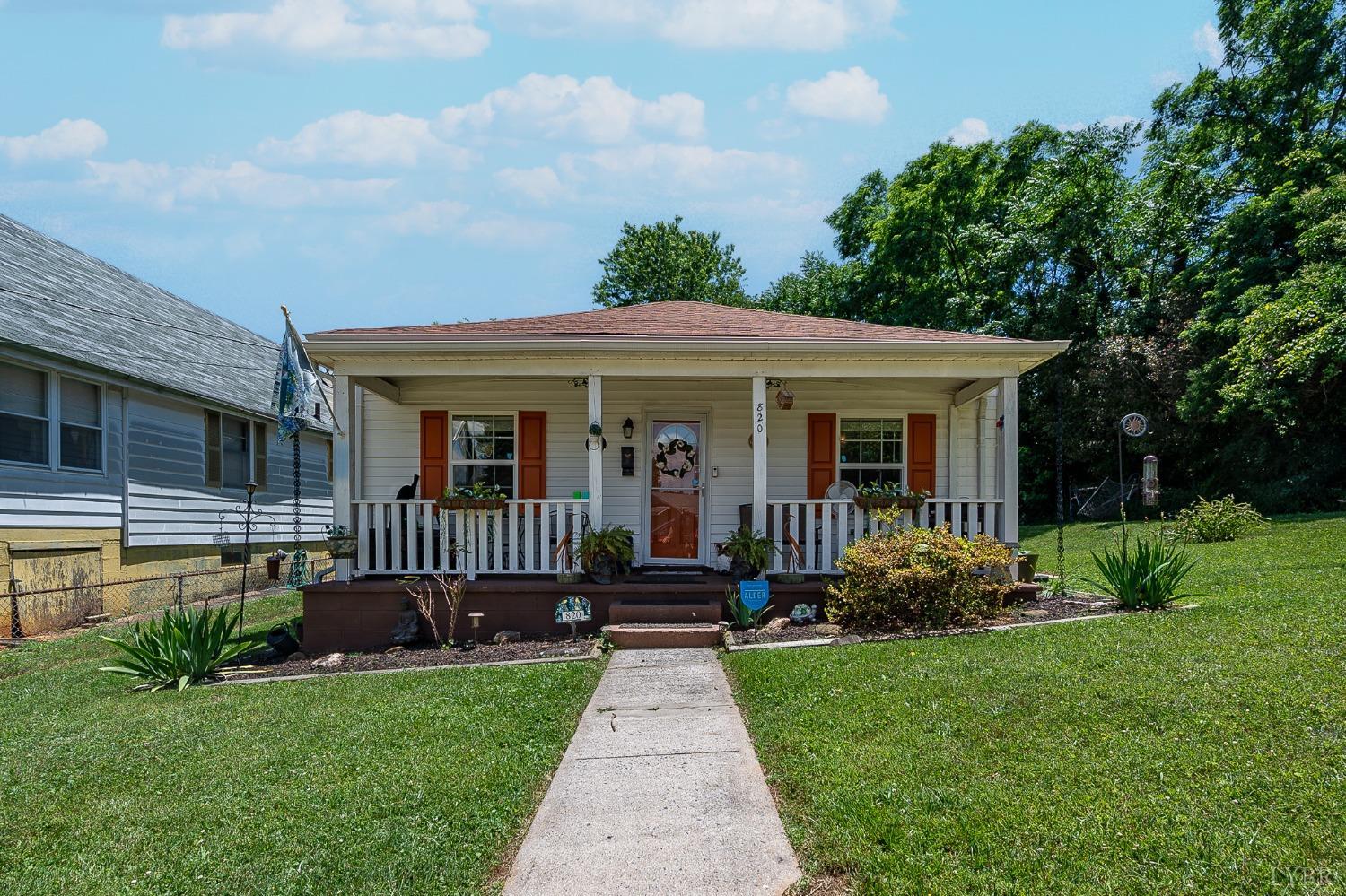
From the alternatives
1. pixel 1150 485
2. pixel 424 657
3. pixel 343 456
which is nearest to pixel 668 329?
pixel 343 456

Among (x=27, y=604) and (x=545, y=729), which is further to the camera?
(x=27, y=604)

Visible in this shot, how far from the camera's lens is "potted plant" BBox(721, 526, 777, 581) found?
8.24m

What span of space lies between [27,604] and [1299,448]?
22280 millimetres

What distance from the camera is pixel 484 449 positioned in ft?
33.7

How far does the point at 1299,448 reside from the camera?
55.1 feet

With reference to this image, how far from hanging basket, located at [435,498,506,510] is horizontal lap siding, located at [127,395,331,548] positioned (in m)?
6.63

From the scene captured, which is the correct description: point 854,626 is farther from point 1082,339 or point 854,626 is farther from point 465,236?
point 465,236

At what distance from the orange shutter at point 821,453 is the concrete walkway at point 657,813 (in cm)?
500

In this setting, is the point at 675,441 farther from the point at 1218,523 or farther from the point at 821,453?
the point at 1218,523

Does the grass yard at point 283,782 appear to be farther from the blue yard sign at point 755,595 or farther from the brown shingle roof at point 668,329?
the brown shingle roof at point 668,329

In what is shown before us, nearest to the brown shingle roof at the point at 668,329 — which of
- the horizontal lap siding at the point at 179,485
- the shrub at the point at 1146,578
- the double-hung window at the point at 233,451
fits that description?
the shrub at the point at 1146,578

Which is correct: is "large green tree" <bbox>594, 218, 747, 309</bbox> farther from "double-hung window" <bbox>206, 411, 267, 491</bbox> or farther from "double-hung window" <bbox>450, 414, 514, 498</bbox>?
"double-hung window" <bbox>450, 414, 514, 498</bbox>

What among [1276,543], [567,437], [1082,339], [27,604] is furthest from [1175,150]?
[27,604]

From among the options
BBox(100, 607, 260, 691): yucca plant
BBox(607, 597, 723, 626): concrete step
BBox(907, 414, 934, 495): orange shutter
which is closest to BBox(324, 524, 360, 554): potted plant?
BBox(100, 607, 260, 691): yucca plant
